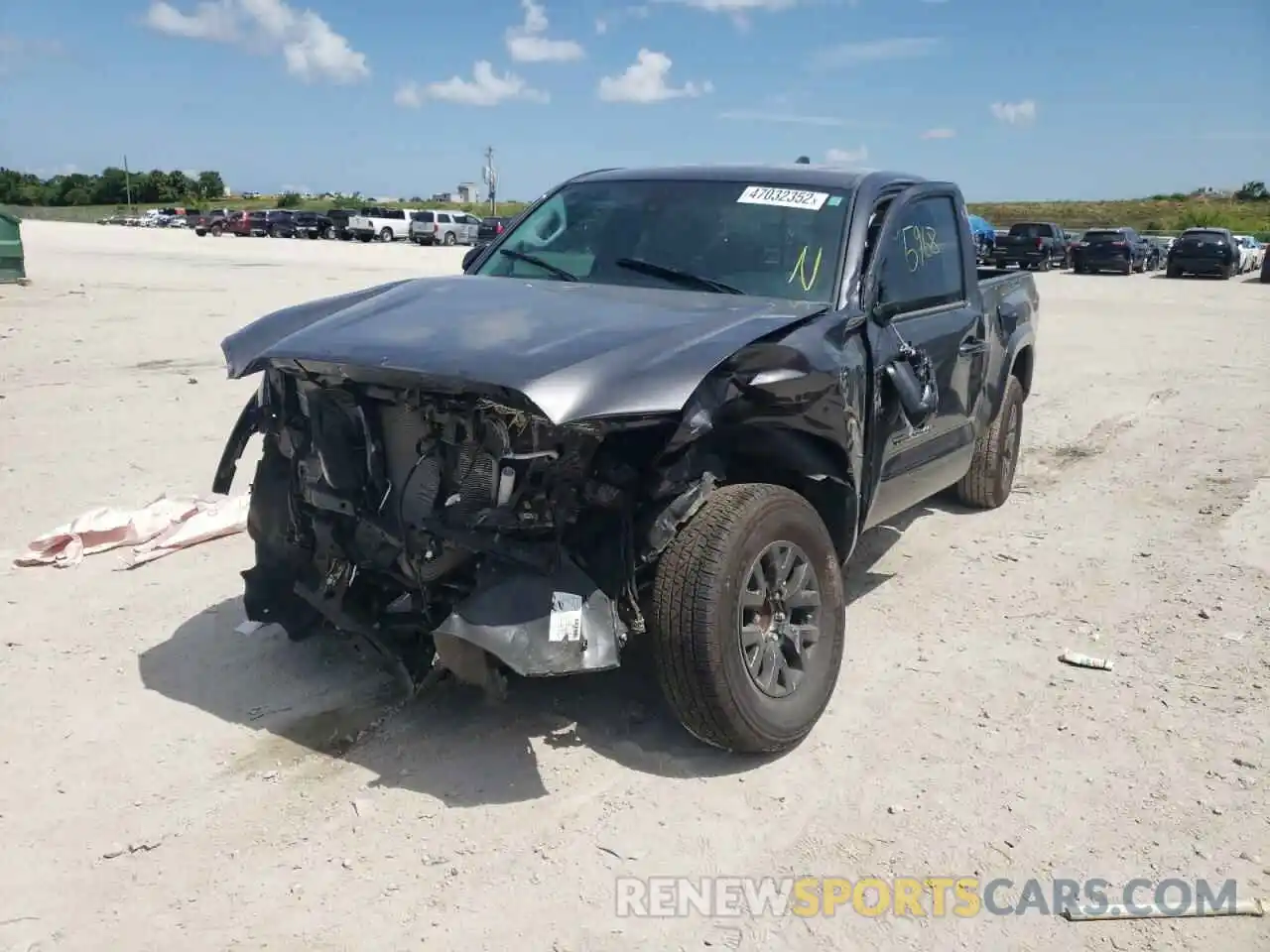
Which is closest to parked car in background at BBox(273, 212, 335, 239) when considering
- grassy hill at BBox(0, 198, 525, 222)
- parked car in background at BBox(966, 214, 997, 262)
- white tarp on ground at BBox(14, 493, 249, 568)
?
grassy hill at BBox(0, 198, 525, 222)

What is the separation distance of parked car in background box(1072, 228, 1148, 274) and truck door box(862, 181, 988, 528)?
31507mm

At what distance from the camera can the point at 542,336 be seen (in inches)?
139

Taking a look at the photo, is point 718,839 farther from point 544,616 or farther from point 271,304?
point 271,304

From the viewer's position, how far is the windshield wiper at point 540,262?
4.64 m

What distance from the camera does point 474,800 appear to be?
3395 mm

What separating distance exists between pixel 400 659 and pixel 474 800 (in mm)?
563

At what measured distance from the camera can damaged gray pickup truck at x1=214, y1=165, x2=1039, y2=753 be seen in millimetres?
3295

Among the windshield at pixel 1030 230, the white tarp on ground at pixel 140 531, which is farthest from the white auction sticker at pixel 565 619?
the windshield at pixel 1030 230

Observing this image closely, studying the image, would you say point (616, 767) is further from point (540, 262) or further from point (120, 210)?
point (120, 210)

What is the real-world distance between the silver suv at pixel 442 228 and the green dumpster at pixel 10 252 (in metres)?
28.7

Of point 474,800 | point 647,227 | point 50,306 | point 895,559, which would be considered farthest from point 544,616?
point 50,306

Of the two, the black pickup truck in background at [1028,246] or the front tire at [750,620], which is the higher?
the black pickup truck in background at [1028,246]

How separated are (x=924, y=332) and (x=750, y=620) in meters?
1.79

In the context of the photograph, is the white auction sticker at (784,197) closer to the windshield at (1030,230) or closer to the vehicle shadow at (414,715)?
the vehicle shadow at (414,715)
